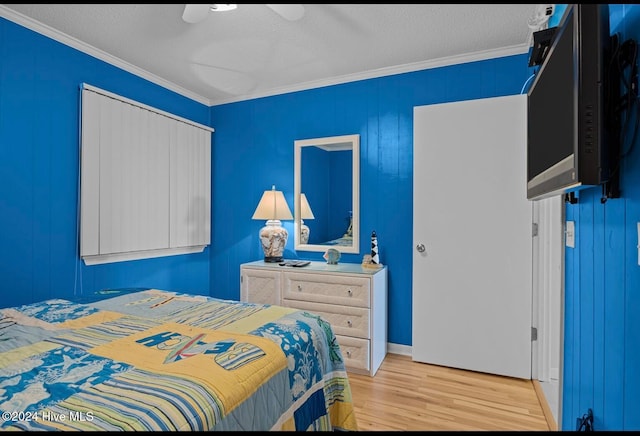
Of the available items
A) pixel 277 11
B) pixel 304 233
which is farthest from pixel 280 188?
pixel 277 11

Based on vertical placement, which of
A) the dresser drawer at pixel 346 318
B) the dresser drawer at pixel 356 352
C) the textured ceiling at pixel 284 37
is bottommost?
the dresser drawer at pixel 356 352

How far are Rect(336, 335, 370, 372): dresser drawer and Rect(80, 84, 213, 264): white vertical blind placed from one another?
1868mm

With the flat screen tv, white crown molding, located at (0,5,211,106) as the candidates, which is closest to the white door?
the flat screen tv

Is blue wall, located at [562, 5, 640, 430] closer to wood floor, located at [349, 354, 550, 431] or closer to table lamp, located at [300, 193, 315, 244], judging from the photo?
wood floor, located at [349, 354, 550, 431]

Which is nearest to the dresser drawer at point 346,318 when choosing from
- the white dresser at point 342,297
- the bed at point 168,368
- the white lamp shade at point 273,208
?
the white dresser at point 342,297

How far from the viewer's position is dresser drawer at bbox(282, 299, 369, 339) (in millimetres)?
A: 2559

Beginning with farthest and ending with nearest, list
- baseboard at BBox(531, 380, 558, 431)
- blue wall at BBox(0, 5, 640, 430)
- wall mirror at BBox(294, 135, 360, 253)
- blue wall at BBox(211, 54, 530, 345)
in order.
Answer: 1. wall mirror at BBox(294, 135, 360, 253)
2. blue wall at BBox(211, 54, 530, 345)
3. baseboard at BBox(531, 380, 558, 431)
4. blue wall at BBox(0, 5, 640, 430)

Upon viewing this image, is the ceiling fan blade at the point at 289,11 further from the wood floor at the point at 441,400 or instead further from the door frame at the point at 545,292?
the wood floor at the point at 441,400

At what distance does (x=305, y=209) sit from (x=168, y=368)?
7.59 feet

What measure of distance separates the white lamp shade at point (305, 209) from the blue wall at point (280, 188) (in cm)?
17

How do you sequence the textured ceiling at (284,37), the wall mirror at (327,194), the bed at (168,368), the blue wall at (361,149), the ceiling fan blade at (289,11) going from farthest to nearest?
the wall mirror at (327,194), the blue wall at (361,149), the textured ceiling at (284,37), the ceiling fan blade at (289,11), the bed at (168,368)

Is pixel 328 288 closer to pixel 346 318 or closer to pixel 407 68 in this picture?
pixel 346 318

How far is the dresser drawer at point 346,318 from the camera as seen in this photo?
8.39 feet

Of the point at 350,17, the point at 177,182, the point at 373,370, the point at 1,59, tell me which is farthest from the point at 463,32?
the point at 1,59
